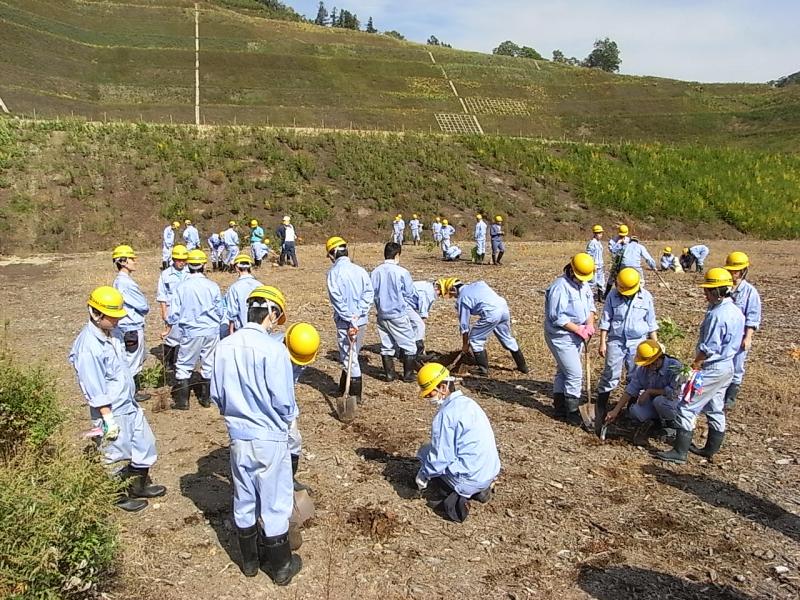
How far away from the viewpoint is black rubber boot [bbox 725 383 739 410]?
792 cm

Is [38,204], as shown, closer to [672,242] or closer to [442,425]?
[442,425]

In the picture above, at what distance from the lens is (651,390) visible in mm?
6984

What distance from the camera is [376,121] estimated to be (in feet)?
158

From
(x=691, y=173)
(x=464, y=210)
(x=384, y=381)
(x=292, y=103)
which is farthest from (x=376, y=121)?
(x=384, y=381)

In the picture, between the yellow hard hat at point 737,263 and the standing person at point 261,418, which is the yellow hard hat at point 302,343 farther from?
the yellow hard hat at point 737,263

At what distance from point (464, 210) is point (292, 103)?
76.8ft

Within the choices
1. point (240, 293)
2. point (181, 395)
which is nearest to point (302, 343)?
point (240, 293)

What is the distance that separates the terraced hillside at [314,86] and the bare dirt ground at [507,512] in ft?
125

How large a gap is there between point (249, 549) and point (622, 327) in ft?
15.7

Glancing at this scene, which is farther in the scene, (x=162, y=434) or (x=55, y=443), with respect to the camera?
(x=162, y=434)

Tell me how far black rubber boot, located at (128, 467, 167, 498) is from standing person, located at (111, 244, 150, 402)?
6.85 feet

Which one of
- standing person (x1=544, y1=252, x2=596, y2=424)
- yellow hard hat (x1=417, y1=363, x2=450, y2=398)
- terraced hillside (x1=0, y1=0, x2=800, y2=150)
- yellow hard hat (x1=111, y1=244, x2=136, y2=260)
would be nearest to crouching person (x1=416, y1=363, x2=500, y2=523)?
yellow hard hat (x1=417, y1=363, x2=450, y2=398)

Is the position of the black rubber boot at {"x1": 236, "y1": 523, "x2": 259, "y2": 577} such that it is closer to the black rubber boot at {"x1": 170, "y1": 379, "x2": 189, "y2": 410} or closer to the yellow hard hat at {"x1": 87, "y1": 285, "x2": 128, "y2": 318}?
the yellow hard hat at {"x1": 87, "y1": 285, "x2": 128, "y2": 318}

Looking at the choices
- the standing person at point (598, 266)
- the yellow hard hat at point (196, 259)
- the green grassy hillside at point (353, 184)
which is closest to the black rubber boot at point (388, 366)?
the yellow hard hat at point (196, 259)
